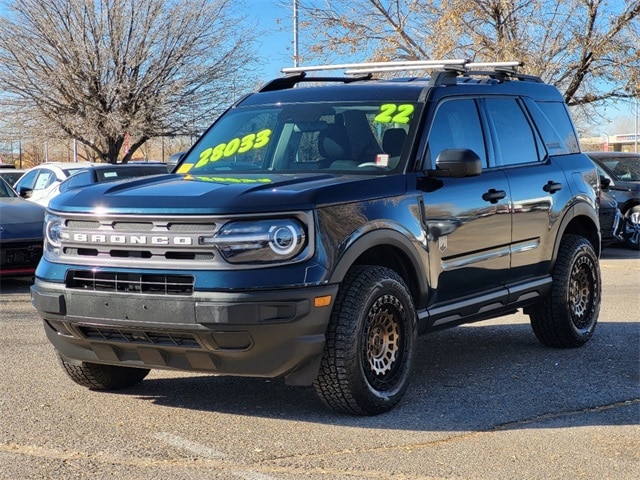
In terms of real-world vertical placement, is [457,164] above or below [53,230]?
above

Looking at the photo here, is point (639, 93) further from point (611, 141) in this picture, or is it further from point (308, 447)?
point (611, 141)

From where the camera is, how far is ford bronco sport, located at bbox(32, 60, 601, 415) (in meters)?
5.20

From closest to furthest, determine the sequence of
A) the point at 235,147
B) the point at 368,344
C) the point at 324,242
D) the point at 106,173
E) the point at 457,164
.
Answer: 1. the point at 324,242
2. the point at 368,344
3. the point at 457,164
4. the point at 235,147
5. the point at 106,173

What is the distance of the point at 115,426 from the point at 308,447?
1137 mm

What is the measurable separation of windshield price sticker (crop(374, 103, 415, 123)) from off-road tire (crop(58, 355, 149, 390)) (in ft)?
7.45

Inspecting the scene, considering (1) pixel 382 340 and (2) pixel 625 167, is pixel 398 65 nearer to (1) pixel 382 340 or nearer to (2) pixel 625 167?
(1) pixel 382 340

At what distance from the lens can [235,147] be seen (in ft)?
22.2

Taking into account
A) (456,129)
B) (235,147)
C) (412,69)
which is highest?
(412,69)

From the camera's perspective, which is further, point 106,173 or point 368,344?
point 106,173

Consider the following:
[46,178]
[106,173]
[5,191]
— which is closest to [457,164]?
[5,191]

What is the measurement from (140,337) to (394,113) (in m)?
2.28

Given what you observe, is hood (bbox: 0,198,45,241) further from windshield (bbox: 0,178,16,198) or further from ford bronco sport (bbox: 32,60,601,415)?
ford bronco sport (bbox: 32,60,601,415)

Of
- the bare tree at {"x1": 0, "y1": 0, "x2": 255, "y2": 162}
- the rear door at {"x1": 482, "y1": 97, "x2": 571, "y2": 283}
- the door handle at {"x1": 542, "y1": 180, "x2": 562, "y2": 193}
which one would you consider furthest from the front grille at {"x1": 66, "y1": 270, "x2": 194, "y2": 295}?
the bare tree at {"x1": 0, "y1": 0, "x2": 255, "y2": 162}

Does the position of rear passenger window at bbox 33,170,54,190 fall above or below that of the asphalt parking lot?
above
